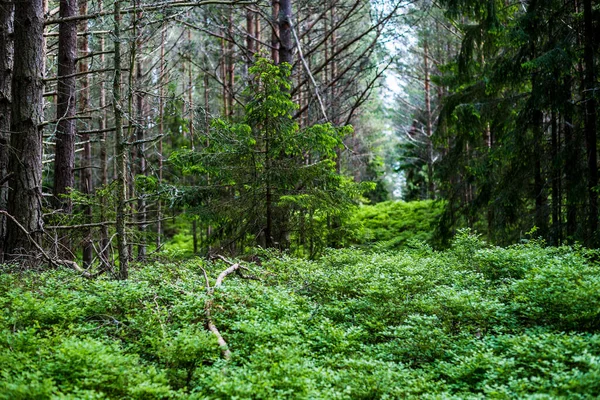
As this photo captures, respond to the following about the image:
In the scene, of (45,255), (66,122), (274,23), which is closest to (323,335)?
(45,255)

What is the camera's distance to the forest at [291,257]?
3400 millimetres

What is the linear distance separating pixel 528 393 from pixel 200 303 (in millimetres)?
2886

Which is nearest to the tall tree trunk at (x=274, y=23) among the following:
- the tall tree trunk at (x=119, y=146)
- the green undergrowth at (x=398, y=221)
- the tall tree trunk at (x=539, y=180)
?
the tall tree trunk at (x=119, y=146)

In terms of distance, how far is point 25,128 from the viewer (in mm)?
7574

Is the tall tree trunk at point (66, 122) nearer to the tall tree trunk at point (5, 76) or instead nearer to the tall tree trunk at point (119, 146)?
the tall tree trunk at point (5, 76)

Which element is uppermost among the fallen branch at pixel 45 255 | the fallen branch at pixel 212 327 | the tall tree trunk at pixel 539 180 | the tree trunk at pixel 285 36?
the tree trunk at pixel 285 36

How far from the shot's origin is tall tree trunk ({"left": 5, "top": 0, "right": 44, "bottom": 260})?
7.49 m

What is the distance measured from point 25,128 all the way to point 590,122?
8697 mm

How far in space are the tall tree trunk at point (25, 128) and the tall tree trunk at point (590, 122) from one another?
8345 mm

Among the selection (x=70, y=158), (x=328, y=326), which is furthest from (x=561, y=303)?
(x=70, y=158)

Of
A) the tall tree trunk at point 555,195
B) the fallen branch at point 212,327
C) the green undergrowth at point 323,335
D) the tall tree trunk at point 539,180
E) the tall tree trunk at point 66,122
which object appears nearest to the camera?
the green undergrowth at point 323,335

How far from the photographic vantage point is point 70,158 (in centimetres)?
977

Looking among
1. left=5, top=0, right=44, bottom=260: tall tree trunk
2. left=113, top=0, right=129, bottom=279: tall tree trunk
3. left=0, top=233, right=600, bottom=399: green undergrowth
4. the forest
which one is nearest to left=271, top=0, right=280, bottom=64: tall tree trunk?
the forest

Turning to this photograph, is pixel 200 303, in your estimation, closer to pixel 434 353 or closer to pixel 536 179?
pixel 434 353
